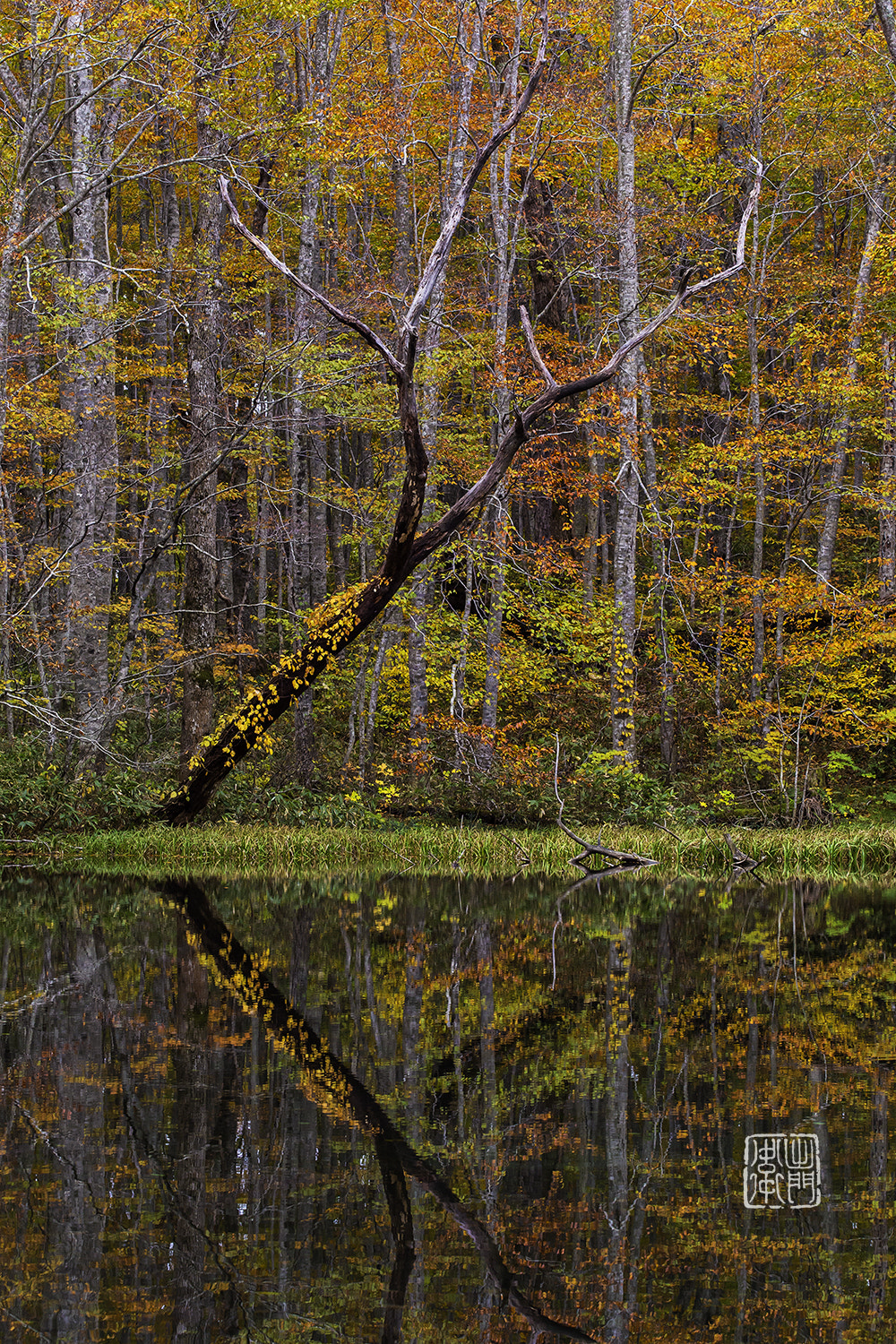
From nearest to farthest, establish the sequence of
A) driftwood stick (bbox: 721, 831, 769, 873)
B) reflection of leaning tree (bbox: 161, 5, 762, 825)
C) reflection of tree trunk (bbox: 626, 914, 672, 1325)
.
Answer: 1. reflection of tree trunk (bbox: 626, 914, 672, 1325)
2. reflection of leaning tree (bbox: 161, 5, 762, 825)
3. driftwood stick (bbox: 721, 831, 769, 873)

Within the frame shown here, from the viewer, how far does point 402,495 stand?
12.2 m

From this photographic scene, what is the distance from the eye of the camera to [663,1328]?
300 centimetres

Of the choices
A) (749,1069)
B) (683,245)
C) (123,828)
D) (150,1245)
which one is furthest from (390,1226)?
(683,245)

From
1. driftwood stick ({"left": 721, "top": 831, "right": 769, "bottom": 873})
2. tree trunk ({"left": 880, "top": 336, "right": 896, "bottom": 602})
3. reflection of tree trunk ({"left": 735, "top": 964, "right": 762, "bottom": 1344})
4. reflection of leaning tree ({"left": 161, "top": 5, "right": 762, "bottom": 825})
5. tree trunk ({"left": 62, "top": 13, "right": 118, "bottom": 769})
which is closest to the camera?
reflection of tree trunk ({"left": 735, "top": 964, "right": 762, "bottom": 1344})

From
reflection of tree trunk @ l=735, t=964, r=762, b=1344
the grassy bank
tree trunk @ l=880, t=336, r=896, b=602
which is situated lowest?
the grassy bank

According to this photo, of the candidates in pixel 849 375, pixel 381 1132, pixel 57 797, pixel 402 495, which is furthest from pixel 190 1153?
pixel 849 375

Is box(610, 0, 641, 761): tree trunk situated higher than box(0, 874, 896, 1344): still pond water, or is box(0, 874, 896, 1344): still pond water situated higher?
box(610, 0, 641, 761): tree trunk

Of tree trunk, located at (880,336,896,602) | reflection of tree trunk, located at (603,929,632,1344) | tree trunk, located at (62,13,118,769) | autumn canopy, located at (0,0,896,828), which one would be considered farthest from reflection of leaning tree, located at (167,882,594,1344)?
tree trunk, located at (880,336,896,602)

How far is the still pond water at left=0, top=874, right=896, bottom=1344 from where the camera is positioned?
314cm

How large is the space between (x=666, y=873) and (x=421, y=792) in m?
4.61

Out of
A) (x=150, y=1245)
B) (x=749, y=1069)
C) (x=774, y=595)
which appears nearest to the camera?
(x=150, y=1245)

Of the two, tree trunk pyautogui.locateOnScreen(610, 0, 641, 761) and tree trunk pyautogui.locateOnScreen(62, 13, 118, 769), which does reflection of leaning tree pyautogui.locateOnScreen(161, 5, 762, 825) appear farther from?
tree trunk pyautogui.locateOnScreen(610, 0, 641, 761)

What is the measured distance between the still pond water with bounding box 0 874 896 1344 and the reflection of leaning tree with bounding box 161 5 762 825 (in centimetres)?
539

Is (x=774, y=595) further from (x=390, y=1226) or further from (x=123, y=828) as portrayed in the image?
(x=390, y=1226)
